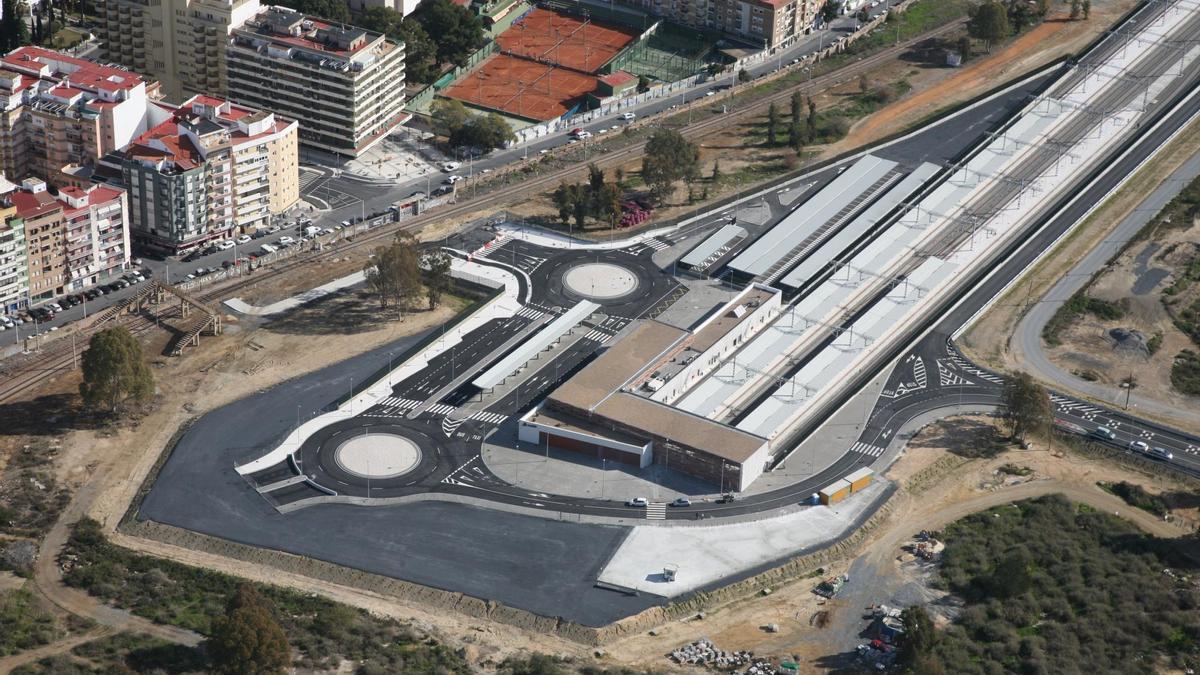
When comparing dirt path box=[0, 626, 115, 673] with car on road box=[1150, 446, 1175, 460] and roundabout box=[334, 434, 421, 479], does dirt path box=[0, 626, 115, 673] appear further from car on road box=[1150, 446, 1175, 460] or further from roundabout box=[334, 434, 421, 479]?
car on road box=[1150, 446, 1175, 460]

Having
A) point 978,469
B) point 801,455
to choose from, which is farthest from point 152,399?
point 978,469

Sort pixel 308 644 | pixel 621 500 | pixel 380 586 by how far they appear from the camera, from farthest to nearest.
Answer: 1. pixel 621 500
2. pixel 380 586
3. pixel 308 644

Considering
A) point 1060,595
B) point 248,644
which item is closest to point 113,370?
point 248,644

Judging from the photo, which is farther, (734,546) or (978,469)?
(978,469)

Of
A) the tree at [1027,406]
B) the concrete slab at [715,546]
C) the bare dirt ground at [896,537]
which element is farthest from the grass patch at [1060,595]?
the concrete slab at [715,546]

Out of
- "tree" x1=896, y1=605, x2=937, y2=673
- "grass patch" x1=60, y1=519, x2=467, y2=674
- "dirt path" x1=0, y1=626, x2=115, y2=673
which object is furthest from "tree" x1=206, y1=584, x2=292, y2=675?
"tree" x1=896, y1=605, x2=937, y2=673

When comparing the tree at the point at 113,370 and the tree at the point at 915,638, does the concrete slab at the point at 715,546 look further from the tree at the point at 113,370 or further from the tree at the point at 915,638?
Answer: the tree at the point at 113,370

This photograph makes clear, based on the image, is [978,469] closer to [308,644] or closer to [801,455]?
[801,455]
